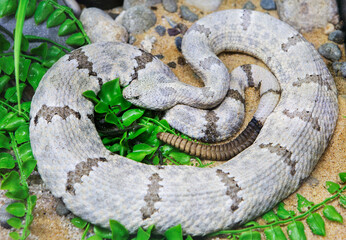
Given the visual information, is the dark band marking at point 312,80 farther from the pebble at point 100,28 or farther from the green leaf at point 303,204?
the pebble at point 100,28

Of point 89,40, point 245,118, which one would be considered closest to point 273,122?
point 245,118

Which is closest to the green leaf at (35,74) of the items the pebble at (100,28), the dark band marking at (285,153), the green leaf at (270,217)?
the pebble at (100,28)


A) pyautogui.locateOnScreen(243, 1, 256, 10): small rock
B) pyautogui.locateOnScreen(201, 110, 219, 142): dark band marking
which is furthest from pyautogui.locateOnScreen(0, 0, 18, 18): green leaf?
pyautogui.locateOnScreen(243, 1, 256, 10): small rock

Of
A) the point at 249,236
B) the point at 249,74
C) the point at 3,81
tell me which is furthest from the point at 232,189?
the point at 3,81

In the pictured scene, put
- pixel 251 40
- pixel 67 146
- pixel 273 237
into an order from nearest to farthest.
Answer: pixel 273 237, pixel 67 146, pixel 251 40

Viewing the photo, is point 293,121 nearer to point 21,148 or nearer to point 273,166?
point 273,166

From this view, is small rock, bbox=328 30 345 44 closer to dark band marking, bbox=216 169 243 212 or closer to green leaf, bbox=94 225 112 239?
dark band marking, bbox=216 169 243 212
